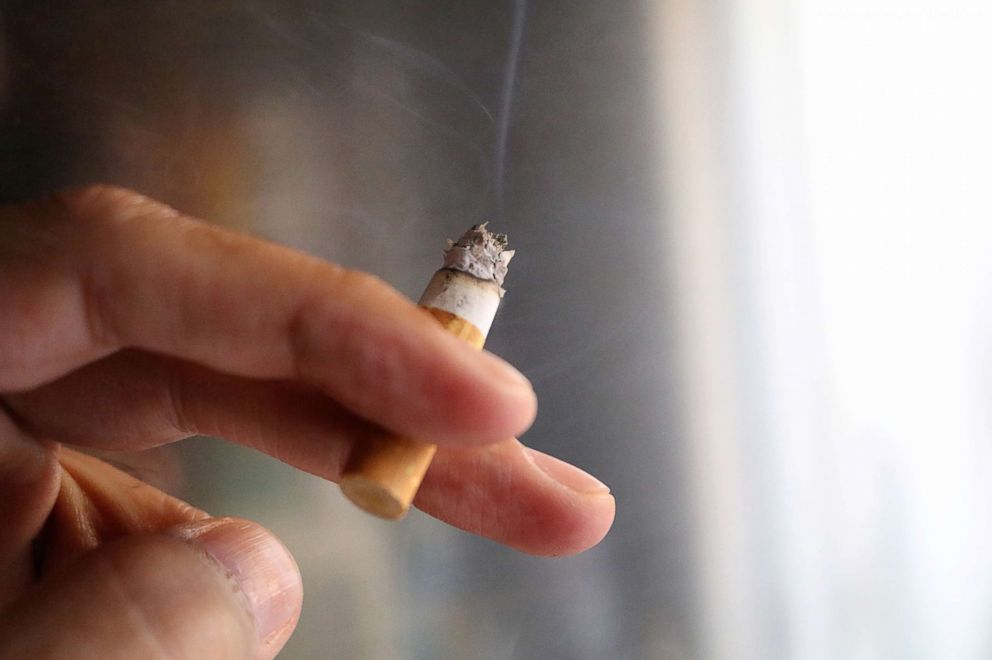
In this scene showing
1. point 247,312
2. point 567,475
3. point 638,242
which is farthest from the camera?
point 638,242

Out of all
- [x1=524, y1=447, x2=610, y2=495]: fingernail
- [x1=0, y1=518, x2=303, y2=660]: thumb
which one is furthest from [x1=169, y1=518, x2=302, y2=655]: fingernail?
[x1=524, y1=447, x2=610, y2=495]: fingernail

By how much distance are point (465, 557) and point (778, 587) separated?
0.23 metres

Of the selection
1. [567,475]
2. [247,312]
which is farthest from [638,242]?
[247,312]

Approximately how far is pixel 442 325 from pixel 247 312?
7 cm

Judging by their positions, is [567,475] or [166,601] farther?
[567,475]

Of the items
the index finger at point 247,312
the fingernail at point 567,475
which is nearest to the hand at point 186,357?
the index finger at point 247,312

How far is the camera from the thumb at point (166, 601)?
26 cm

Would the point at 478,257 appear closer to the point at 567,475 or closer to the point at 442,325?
the point at 442,325

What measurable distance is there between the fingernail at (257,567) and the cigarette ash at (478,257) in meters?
0.15

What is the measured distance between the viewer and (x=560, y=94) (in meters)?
0.49

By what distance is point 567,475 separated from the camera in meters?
0.39

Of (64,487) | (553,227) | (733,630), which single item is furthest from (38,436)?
(733,630)

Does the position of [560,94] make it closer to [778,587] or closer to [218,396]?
[218,396]

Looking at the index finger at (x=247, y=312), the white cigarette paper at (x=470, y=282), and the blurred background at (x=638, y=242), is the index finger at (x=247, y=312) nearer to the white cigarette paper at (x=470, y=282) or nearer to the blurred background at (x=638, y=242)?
the white cigarette paper at (x=470, y=282)
